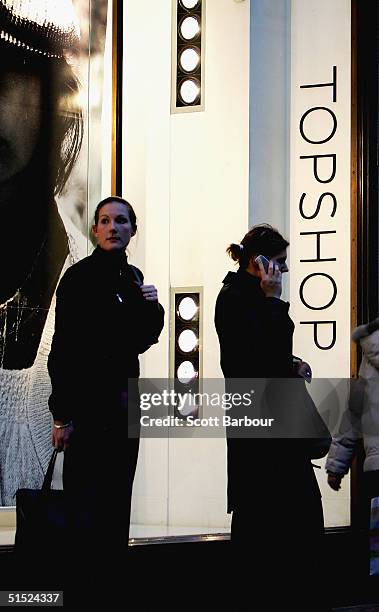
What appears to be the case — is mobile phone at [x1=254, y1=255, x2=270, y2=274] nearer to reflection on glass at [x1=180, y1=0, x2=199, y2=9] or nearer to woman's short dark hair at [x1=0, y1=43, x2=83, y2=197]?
woman's short dark hair at [x1=0, y1=43, x2=83, y2=197]

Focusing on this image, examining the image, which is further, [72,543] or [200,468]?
[200,468]

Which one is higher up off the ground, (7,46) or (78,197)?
(7,46)

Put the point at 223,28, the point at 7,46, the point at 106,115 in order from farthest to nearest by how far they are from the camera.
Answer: the point at 223,28 < the point at 106,115 < the point at 7,46

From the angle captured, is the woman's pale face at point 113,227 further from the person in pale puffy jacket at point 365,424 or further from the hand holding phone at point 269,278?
the person in pale puffy jacket at point 365,424

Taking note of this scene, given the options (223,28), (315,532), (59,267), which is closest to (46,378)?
(59,267)

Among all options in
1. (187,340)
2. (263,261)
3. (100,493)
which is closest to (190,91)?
(187,340)

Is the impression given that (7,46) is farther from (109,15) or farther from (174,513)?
(174,513)

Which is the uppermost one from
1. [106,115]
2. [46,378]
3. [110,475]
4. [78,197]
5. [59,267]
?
[106,115]

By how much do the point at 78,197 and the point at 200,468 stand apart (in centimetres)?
159

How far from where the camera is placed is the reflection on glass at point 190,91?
20.0 feet

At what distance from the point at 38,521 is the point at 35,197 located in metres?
2.01

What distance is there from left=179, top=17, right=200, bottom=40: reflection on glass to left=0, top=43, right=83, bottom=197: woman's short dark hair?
0.85m

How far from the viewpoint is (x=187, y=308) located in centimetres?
600

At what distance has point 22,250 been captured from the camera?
526 centimetres
